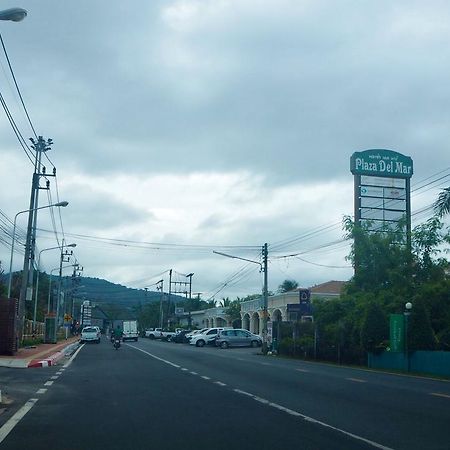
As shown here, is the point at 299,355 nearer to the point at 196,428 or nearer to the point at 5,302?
the point at 5,302

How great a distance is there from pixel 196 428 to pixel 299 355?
1394 inches

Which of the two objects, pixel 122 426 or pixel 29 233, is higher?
pixel 29 233

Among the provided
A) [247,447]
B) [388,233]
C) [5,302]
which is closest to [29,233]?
[5,302]

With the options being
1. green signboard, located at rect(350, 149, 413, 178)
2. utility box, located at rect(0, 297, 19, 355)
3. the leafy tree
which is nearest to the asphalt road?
the leafy tree

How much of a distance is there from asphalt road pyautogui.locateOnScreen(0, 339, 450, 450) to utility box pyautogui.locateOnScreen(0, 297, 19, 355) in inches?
619

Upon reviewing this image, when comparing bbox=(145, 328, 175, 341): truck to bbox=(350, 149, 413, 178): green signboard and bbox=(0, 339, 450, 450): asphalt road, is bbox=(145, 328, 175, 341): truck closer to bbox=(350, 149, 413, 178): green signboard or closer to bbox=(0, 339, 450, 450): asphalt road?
bbox=(350, 149, 413, 178): green signboard

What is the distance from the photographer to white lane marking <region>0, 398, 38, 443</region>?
11578 mm

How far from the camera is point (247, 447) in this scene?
10320 mm

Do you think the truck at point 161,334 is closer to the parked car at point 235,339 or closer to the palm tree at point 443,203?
the parked car at point 235,339

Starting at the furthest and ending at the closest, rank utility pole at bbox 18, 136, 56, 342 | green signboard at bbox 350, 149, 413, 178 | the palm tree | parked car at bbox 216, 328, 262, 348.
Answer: parked car at bbox 216, 328, 262, 348, green signboard at bbox 350, 149, 413, 178, utility pole at bbox 18, 136, 56, 342, the palm tree

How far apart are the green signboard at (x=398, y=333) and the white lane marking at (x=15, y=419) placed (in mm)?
21838

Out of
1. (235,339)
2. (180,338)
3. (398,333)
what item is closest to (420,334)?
(398,333)

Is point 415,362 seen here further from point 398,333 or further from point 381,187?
point 381,187

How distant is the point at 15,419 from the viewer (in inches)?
516
